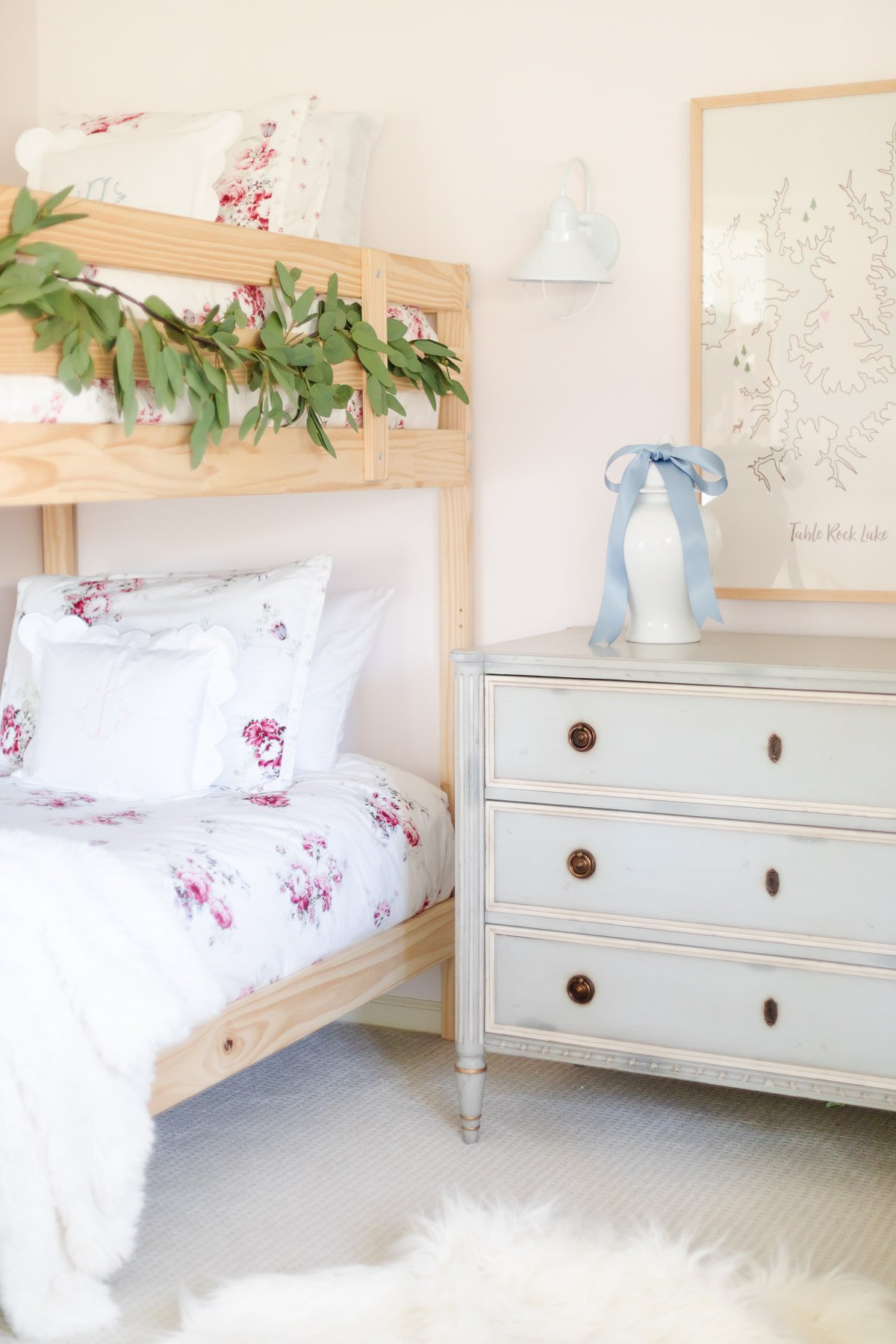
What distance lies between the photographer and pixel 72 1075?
5.75 feet

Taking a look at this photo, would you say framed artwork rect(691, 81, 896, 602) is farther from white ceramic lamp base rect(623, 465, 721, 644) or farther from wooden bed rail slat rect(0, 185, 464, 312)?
wooden bed rail slat rect(0, 185, 464, 312)

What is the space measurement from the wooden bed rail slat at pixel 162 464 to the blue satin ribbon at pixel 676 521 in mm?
398

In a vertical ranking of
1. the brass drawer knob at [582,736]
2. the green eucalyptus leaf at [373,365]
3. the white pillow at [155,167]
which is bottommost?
the brass drawer knob at [582,736]

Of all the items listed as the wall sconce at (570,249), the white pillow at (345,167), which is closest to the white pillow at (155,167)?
the white pillow at (345,167)

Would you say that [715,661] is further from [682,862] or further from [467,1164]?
[467,1164]

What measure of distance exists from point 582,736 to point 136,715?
77 centimetres

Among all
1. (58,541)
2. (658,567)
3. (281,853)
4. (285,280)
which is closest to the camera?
(285,280)

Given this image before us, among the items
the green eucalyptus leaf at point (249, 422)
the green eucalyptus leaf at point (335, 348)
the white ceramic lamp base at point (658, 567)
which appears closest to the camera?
the green eucalyptus leaf at point (249, 422)

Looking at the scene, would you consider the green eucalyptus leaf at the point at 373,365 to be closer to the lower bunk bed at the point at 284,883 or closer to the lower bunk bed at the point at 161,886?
the lower bunk bed at the point at 161,886

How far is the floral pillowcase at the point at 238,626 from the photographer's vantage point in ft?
8.09

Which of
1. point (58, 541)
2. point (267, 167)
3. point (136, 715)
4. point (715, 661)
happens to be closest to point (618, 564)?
point (715, 661)

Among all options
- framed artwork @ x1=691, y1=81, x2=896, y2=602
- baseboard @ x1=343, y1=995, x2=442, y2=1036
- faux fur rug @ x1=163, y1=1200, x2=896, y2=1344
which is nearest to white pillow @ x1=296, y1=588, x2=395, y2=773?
baseboard @ x1=343, y1=995, x2=442, y2=1036

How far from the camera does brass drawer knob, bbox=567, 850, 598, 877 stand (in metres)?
2.21

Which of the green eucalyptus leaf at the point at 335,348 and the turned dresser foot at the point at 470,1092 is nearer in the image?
the green eucalyptus leaf at the point at 335,348
